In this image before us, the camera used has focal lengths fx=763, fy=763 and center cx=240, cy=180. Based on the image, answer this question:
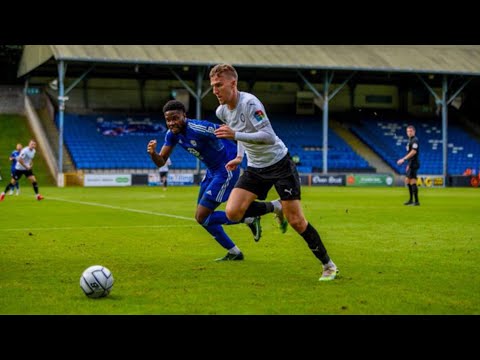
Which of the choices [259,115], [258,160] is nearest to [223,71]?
[259,115]

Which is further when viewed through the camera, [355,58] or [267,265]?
[355,58]

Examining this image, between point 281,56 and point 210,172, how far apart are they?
34605mm

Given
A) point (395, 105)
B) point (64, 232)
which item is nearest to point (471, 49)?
point (395, 105)

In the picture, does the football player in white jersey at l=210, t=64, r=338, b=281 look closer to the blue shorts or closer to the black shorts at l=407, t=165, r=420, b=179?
the blue shorts

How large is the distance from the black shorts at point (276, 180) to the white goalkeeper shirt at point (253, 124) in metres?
0.07

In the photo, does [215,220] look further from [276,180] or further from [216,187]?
[276,180]

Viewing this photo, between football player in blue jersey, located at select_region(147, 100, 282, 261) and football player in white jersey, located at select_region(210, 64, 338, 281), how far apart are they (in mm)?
1319

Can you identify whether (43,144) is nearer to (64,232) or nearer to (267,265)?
(64,232)

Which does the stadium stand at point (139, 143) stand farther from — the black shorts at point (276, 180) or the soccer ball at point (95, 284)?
the soccer ball at point (95, 284)

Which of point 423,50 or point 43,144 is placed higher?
point 423,50

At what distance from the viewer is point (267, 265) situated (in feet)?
32.8

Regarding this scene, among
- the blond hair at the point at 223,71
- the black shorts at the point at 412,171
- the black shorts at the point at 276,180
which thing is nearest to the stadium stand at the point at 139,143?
the black shorts at the point at 412,171

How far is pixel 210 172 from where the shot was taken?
432 inches
